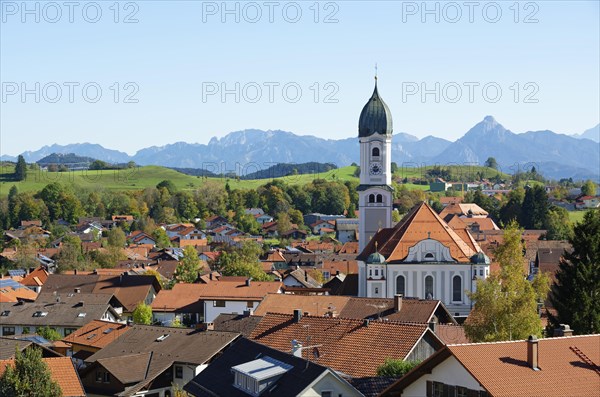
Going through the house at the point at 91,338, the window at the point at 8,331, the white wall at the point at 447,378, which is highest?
the white wall at the point at 447,378

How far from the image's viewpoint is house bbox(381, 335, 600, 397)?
73.4 feet

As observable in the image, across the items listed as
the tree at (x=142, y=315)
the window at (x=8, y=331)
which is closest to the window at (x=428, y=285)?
the tree at (x=142, y=315)

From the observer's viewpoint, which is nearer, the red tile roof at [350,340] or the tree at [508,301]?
the red tile roof at [350,340]

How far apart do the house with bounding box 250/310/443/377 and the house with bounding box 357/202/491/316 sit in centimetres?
2906

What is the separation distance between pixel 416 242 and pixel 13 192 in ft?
383

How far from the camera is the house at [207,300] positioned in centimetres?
6438

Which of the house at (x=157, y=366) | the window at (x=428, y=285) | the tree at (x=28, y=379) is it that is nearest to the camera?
the tree at (x=28, y=379)

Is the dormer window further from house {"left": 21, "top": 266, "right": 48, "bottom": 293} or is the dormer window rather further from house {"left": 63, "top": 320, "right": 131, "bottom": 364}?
house {"left": 21, "top": 266, "right": 48, "bottom": 293}

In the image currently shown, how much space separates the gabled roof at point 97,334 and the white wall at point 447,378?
26.6m

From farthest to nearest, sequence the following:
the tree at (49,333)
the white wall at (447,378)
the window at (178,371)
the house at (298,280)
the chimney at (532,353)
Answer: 1. the house at (298,280)
2. the tree at (49,333)
3. the window at (178,371)
4. the chimney at (532,353)
5. the white wall at (447,378)

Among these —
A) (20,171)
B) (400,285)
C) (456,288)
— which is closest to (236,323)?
(400,285)

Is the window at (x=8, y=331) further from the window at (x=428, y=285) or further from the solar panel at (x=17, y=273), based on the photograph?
the solar panel at (x=17, y=273)

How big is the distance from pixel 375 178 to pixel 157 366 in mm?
39759

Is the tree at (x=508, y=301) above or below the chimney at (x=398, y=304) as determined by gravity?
above
